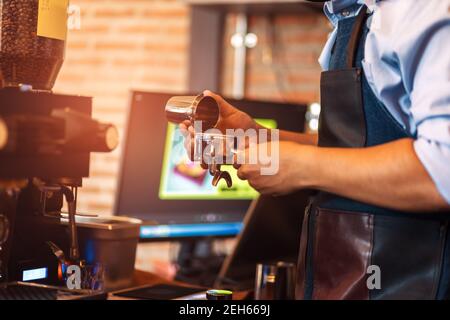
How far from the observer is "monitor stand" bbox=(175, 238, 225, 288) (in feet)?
7.84

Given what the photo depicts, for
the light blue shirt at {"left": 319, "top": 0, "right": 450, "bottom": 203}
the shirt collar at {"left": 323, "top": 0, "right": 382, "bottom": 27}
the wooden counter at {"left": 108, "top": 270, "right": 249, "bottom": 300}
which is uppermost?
the shirt collar at {"left": 323, "top": 0, "right": 382, "bottom": 27}

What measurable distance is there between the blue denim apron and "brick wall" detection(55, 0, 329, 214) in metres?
2.70

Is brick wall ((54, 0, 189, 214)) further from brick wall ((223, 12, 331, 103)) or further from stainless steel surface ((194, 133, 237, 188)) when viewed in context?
stainless steel surface ((194, 133, 237, 188))

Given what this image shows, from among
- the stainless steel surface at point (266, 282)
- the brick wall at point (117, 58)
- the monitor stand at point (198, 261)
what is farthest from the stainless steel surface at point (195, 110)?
the brick wall at point (117, 58)

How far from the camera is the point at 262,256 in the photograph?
2086 millimetres

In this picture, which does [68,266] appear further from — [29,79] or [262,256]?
[262,256]

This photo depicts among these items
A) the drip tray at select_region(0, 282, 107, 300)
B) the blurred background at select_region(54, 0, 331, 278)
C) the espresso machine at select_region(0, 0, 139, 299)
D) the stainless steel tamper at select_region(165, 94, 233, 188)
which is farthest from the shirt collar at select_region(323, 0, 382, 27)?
the blurred background at select_region(54, 0, 331, 278)

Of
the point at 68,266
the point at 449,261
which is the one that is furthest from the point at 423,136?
the point at 68,266

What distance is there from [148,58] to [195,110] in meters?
3.17

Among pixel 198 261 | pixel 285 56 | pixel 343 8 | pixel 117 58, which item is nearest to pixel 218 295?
pixel 343 8

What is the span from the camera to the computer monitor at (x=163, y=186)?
226 centimetres

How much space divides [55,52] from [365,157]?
0.63 meters

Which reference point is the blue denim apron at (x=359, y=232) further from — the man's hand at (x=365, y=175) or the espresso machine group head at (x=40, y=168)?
the espresso machine group head at (x=40, y=168)

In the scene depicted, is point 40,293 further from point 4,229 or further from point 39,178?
point 39,178
